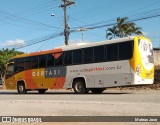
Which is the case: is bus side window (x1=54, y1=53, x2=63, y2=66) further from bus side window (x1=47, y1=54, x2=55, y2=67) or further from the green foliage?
the green foliage

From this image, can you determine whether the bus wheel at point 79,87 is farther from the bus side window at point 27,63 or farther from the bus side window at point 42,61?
the bus side window at point 27,63

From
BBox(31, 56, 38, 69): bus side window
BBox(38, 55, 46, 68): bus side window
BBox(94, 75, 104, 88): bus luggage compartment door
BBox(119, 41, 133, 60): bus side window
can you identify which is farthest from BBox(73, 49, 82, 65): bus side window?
BBox(31, 56, 38, 69): bus side window

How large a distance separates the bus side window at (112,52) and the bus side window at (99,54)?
0.46 meters

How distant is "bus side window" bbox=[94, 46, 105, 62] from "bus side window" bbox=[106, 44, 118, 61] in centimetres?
46

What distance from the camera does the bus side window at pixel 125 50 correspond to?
2230 cm

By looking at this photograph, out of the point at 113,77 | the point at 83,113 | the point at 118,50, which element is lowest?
the point at 83,113

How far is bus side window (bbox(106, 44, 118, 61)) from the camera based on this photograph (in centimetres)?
2295

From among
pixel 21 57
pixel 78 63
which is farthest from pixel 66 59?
pixel 21 57

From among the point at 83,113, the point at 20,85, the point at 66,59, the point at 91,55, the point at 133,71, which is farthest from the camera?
the point at 20,85

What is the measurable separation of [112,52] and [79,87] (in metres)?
3.71

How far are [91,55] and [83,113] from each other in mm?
11845

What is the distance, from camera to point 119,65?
74.8 feet

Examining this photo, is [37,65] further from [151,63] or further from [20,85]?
[151,63]

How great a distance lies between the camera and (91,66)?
79.8 feet
